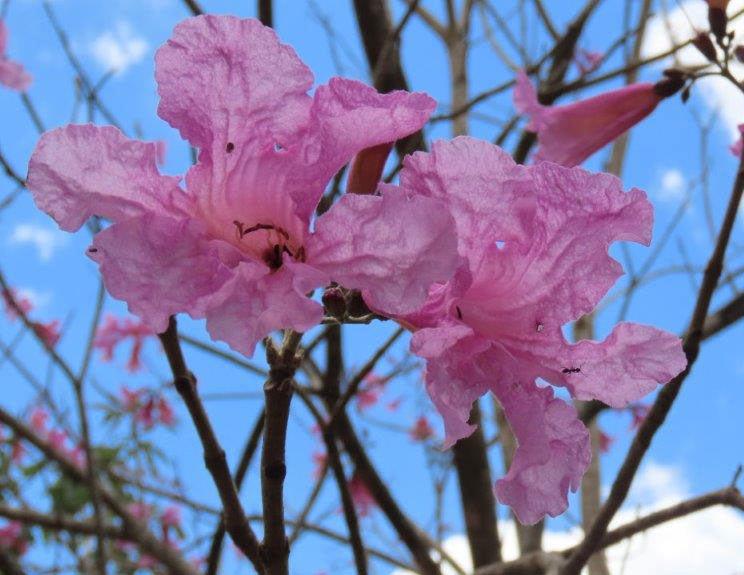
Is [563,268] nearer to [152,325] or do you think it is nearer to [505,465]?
[152,325]

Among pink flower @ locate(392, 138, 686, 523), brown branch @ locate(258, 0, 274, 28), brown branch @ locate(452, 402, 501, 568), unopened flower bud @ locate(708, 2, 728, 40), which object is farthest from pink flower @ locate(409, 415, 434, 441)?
pink flower @ locate(392, 138, 686, 523)

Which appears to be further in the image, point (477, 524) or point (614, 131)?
point (477, 524)

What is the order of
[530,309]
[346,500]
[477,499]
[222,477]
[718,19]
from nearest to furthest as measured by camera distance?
[530,309], [222,477], [718,19], [346,500], [477,499]

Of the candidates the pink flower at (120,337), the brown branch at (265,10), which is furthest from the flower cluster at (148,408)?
the brown branch at (265,10)

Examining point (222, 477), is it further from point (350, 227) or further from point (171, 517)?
point (171, 517)

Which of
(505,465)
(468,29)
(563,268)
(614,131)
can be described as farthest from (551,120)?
(468,29)

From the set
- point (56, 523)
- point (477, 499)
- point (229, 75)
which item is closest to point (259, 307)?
point (229, 75)
